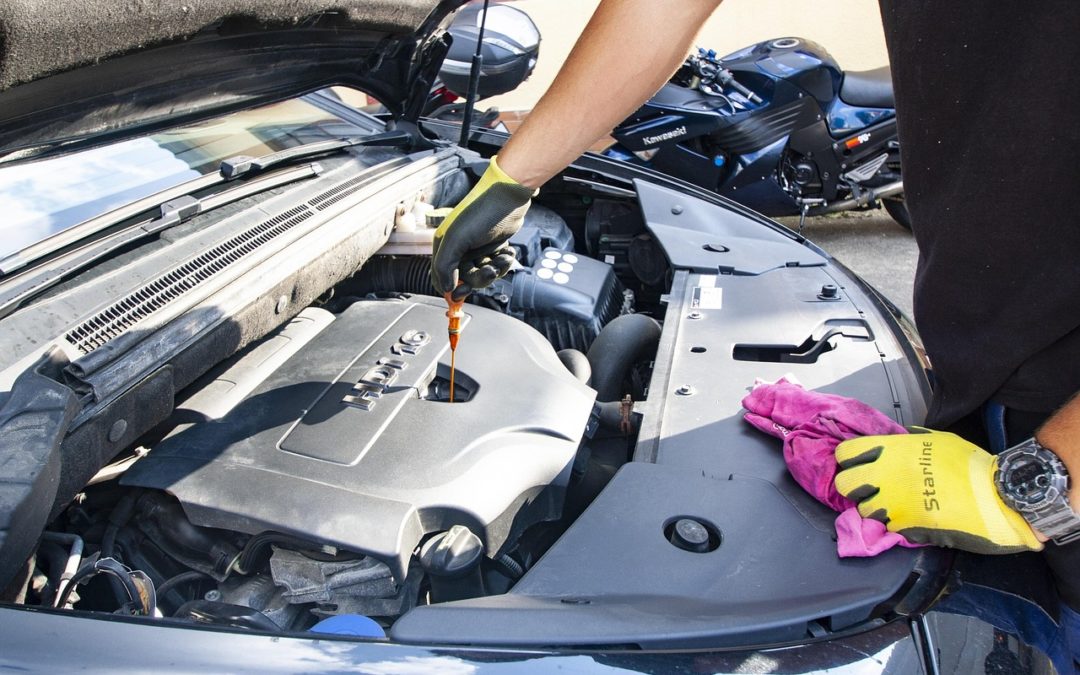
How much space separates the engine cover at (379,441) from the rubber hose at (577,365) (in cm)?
7

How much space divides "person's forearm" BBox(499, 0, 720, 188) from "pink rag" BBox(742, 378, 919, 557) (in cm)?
56

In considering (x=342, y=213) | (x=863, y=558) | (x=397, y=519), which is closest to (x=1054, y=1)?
(x=863, y=558)

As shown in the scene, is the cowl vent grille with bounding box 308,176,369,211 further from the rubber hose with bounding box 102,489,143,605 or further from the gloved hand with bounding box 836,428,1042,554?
the gloved hand with bounding box 836,428,1042,554

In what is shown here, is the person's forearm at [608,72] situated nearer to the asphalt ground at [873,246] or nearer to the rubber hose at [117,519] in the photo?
the rubber hose at [117,519]

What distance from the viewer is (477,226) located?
4.81ft

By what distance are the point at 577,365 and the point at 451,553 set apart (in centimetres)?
68

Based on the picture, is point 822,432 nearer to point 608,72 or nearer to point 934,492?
point 934,492

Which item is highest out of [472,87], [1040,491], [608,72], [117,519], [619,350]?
[608,72]

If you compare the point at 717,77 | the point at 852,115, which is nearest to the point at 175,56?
the point at 717,77

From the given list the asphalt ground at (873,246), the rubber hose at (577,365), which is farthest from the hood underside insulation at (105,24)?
the asphalt ground at (873,246)

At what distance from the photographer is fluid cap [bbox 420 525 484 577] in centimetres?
116

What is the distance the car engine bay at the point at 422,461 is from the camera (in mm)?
1031

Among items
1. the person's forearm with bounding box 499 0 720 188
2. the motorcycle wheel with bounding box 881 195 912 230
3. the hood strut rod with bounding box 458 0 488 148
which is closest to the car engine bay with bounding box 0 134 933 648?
the person's forearm with bounding box 499 0 720 188

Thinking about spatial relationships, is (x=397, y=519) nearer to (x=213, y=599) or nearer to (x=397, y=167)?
(x=213, y=599)
